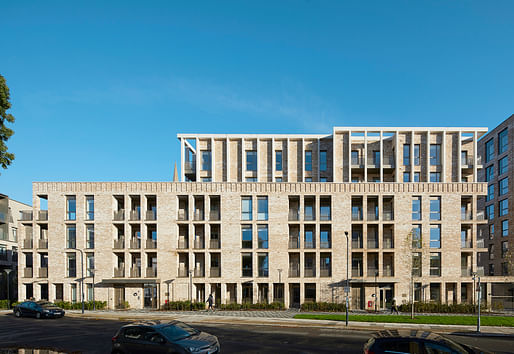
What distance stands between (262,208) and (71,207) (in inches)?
842

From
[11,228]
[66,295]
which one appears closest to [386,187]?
[66,295]

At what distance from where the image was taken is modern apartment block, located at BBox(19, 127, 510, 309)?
38.5 meters

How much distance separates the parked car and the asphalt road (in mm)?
6539

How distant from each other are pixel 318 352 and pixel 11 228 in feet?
188

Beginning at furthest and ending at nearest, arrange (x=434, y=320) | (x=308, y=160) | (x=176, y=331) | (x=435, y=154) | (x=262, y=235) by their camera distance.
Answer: (x=308, y=160)
(x=435, y=154)
(x=262, y=235)
(x=434, y=320)
(x=176, y=331)

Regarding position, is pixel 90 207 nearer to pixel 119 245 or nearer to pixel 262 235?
pixel 119 245

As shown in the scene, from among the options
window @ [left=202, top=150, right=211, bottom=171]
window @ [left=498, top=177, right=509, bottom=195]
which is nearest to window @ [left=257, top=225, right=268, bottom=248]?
window @ [left=202, top=150, right=211, bottom=171]

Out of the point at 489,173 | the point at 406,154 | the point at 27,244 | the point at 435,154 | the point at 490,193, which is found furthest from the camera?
the point at 489,173

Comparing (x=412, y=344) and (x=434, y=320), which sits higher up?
(x=412, y=344)

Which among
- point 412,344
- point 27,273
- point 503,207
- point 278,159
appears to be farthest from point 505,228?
point 27,273

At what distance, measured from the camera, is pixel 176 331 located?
14258 millimetres

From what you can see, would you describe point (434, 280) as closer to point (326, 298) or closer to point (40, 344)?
point (326, 298)

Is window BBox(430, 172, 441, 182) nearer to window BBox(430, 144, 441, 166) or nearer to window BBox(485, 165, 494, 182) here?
window BBox(430, 144, 441, 166)

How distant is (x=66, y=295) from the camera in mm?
38500
